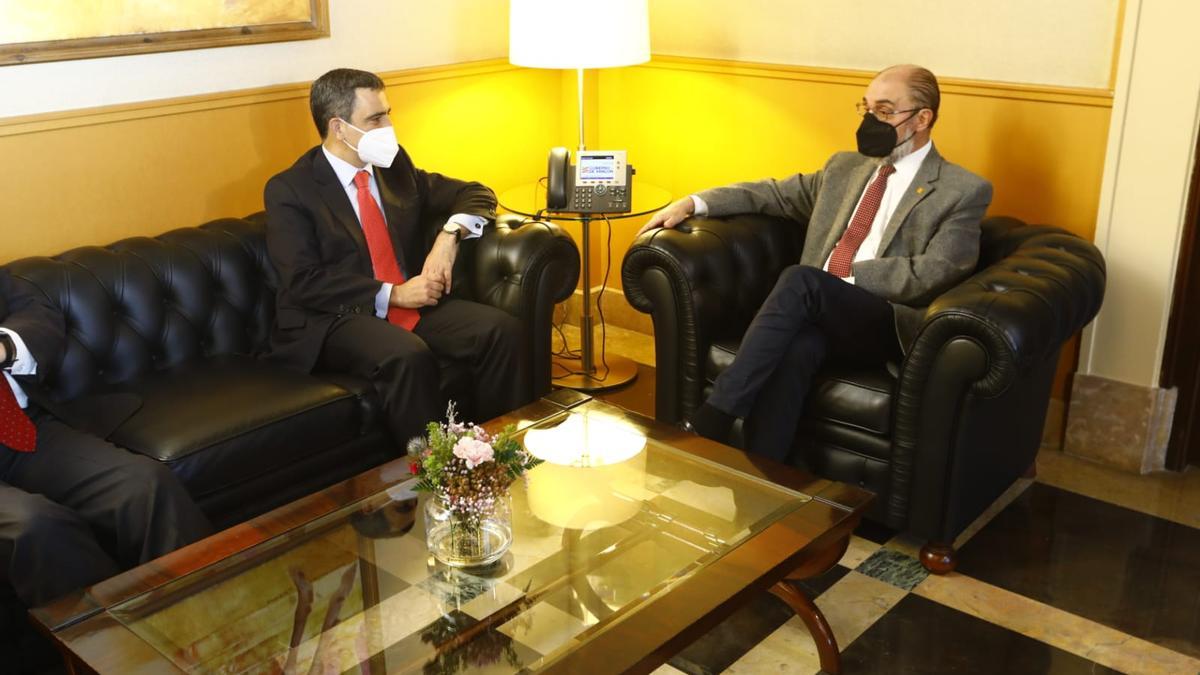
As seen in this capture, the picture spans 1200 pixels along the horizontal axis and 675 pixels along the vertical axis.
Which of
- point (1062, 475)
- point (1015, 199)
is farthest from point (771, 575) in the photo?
point (1015, 199)

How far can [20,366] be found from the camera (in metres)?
2.83

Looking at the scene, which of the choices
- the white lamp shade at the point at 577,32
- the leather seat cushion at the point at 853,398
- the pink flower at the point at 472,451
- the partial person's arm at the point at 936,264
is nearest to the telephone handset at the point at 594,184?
the white lamp shade at the point at 577,32

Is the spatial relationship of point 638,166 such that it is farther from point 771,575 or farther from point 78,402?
point 771,575

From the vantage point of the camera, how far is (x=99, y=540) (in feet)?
8.88

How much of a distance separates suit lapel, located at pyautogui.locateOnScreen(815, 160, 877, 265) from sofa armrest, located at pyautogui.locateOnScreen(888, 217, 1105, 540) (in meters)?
0.49

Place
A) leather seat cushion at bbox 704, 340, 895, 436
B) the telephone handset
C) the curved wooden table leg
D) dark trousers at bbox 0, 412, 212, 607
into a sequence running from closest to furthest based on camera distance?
dark trousers at bbox 0, 412, 212, 607
the curved wooden table leg
leather seat cushion at bbox 704, 340, 895, 436
the telephone handset

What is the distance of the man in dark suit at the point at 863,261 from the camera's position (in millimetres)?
3182

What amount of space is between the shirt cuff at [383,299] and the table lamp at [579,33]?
893 millimetres

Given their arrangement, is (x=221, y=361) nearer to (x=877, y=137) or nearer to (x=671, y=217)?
(x=671, y=217)

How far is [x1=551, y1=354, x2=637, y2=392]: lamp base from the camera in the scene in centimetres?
435

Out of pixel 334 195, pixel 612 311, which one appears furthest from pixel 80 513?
pixel 612 311

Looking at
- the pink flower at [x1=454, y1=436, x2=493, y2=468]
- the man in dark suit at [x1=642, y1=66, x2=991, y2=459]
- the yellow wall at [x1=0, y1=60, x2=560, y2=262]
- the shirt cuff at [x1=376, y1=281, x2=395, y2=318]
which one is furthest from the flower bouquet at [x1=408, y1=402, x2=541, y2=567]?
the yellow wall at [x1=0, y1=60, x2=560, y2=262]

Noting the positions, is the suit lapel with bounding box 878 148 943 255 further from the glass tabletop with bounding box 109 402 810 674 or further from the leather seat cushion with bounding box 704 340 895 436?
the glass tabletop with bounding box 109 402 810 674

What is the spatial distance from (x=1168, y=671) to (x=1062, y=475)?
1.06 meters
